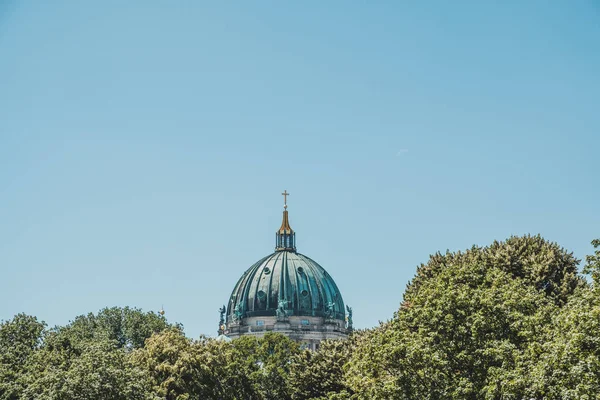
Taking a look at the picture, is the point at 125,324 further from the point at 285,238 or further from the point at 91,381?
the point at 285,238

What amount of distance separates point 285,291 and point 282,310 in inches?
123

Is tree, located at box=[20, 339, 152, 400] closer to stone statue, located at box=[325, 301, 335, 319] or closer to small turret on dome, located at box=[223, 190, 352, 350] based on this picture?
small turret on dome, located at box=[223, 190, 352, 350]

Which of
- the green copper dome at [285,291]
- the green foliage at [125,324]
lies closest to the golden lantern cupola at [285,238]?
the green copper dome at [285,291]

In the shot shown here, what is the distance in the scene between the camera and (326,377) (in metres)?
67.2

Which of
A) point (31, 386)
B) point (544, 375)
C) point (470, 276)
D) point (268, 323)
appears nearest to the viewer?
point (544, 375)

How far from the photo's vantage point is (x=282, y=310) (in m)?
147

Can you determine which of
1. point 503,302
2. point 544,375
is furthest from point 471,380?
point 544,375

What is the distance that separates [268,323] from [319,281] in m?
11.3

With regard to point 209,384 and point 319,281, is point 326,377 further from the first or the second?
point 319,281

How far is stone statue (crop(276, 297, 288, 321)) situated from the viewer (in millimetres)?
146988

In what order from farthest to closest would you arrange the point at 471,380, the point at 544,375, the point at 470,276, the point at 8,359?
the point at 8,359
the point at 470,276
the point at 471,380
the point at 544,375

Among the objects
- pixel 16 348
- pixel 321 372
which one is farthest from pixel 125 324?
pixel 321 372

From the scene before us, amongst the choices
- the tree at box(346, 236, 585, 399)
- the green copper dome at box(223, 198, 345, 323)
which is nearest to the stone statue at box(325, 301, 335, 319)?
the green copper dome at box(223, 198, 345, 323)

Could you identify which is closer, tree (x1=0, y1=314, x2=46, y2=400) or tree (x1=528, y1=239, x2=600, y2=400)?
tree (x1=528, y1=239, x2=600, y2=400)
